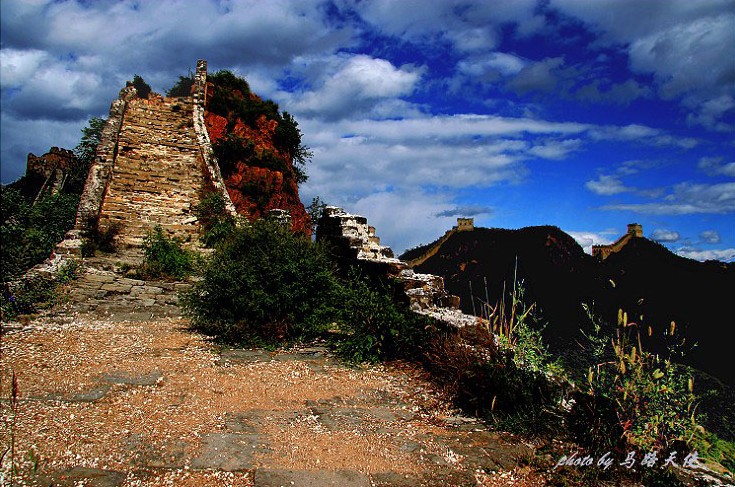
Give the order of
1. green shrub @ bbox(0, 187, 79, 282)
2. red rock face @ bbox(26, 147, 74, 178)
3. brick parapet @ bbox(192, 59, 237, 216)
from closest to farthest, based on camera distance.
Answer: green shrub @ bbox(0, 187, 79, 282)
brick parapet @ bbox(192, 59, 237, 216)
red rock face @ bbox(26, 147, 74, 178)

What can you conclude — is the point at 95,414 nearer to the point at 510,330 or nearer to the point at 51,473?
the point at 51,473

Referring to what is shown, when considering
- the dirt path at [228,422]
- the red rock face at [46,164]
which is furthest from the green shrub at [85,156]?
the dirt path at [228,422]

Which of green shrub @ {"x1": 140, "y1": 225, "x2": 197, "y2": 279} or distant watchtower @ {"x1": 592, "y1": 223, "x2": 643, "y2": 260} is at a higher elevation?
distant watchtower @ {"x1": 592, "y1": 223, "x2": 643, "y2": 260}

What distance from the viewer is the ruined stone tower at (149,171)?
12.6 metres

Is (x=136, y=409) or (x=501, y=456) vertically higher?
(x=501, y=456)

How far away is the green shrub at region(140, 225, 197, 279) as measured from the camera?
9.80m

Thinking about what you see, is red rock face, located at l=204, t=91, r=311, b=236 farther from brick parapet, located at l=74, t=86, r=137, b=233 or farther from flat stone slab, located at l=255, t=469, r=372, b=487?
flat stone slab, located at l=255, t=469, r=372, b=487

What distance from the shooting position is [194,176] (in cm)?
1514

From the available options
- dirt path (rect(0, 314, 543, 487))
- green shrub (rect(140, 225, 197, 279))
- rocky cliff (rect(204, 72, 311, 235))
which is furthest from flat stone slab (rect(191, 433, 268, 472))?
rocky cliff (rect(204, 72, 311, 235))

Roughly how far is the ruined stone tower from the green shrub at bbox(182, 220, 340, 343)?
18.5ft

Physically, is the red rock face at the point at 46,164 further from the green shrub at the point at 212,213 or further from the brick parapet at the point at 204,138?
the green shrub at the point at 212,213

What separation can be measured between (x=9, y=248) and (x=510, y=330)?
10.2 meters

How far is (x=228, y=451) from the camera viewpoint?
11.1 feet

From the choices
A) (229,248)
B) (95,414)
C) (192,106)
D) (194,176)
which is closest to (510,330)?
(95,414)
